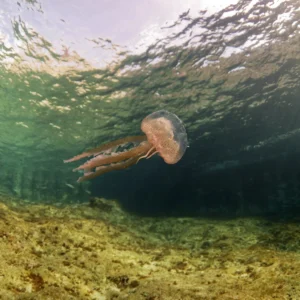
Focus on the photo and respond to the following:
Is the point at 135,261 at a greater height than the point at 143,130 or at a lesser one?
lesser

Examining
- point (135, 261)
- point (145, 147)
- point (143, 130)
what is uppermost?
point (143, 130)

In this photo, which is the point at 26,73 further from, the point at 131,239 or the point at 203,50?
the point at 131,239

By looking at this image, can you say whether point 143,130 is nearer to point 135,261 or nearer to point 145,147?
point 145,147

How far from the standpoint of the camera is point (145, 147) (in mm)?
4766

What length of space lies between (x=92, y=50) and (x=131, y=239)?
25.7 feet

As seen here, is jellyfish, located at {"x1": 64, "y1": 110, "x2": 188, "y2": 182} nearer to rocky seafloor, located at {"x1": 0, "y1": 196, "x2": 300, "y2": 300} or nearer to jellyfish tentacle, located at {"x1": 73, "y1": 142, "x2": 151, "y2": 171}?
jellyfish tentacle, located at {"x1": 73, "y1": 142, "x2": 151, "y2": 171}

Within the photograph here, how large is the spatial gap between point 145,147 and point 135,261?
1958mm

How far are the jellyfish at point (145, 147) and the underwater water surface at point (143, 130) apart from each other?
6 centimetres

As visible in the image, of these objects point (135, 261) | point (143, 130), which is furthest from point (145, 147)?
point (135, 261)

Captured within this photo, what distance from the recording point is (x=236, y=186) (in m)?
27.3

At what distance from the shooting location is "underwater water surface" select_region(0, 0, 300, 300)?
317cm

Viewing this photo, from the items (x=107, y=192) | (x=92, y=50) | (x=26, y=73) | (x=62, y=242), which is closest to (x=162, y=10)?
(x=92, y=50)

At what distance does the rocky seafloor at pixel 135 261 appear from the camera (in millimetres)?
2762

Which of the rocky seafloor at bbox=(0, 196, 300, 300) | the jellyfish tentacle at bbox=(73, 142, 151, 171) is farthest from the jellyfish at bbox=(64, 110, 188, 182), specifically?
the rocky seafloor at bbox=(0, 196, 300, 300)
